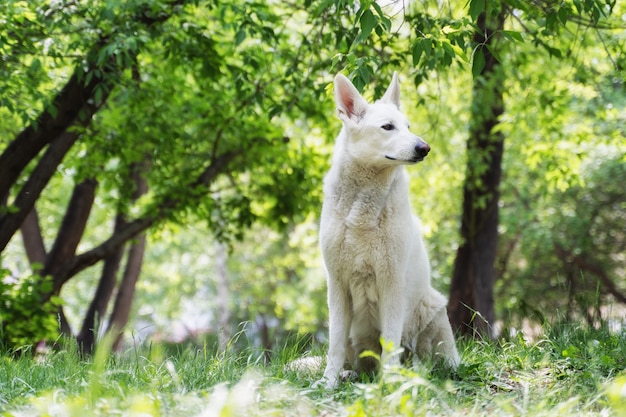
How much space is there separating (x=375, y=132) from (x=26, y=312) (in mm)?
5699

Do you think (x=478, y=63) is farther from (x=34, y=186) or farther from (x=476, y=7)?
(x=34, y=186)

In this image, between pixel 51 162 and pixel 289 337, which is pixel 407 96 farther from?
pixel 289 337

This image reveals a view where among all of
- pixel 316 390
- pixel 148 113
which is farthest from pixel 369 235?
pixel 148 113

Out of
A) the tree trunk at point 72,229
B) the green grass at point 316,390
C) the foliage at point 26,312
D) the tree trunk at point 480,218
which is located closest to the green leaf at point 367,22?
the green grass at point 316,390

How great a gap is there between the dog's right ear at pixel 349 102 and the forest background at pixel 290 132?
0.12 metres

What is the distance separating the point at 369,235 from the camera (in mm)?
4637

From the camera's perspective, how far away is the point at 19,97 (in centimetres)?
720

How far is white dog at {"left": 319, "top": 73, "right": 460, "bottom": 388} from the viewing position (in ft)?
15.2

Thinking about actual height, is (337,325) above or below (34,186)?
below

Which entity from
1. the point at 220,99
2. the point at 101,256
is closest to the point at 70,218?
the point at 101,256

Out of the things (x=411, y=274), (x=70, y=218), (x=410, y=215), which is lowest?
(x=411, y=274)

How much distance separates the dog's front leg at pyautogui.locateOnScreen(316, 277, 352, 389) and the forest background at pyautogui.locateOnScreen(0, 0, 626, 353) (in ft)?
1.77

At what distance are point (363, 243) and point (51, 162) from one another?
5495 mm

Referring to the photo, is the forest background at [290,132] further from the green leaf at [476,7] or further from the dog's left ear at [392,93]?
the dog's left ear at [392,93]
